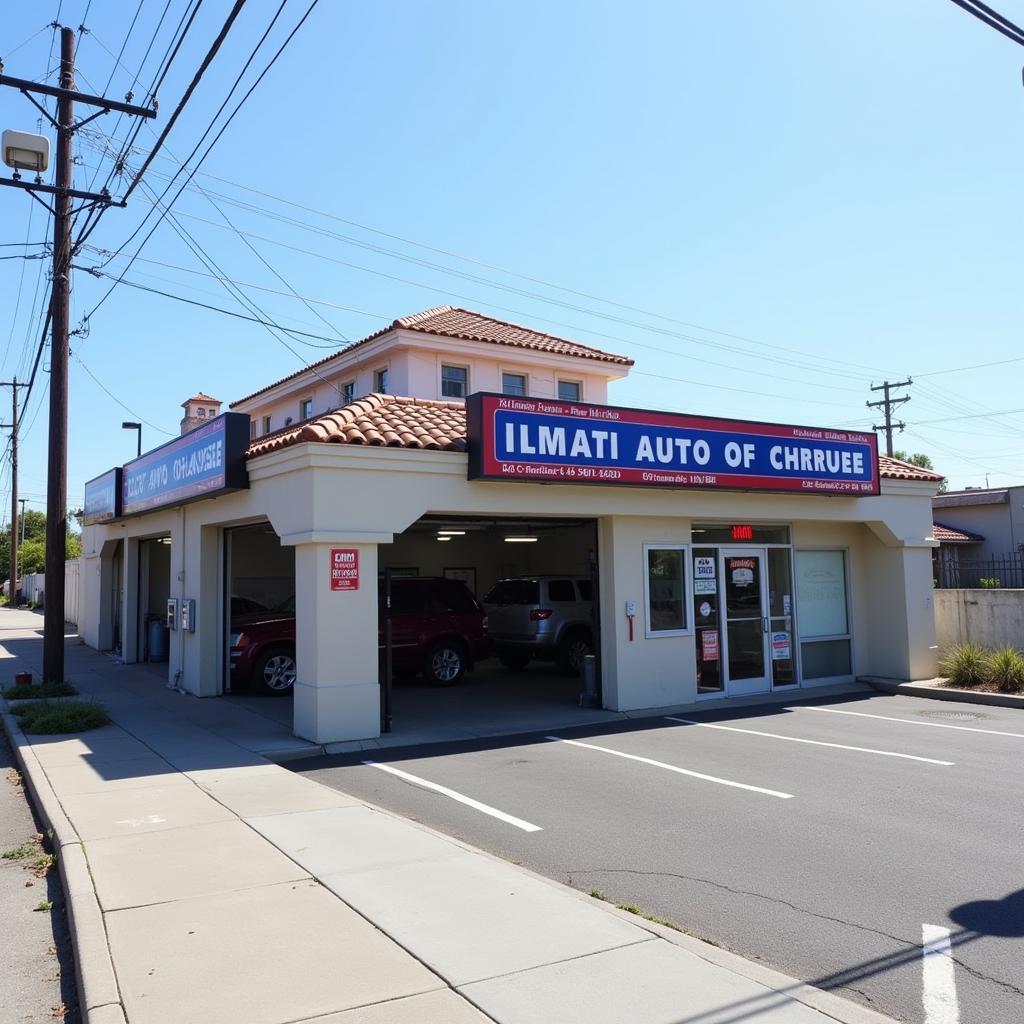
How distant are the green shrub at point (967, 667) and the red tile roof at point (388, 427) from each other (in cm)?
951

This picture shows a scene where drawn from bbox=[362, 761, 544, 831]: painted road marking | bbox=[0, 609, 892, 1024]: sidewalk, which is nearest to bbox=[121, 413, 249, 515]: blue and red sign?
bbox=[362, 761, 544, 831]: painted road marking

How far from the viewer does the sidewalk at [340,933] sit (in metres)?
3.92

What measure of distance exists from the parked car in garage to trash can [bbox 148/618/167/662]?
740 cm

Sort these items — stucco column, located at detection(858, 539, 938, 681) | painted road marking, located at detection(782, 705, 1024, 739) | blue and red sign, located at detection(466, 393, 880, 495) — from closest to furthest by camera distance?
painted road marking, located at detection(782, 705, 1024, 739) → blue and red sign, located at detection(466, 393, 880, 495) → stucco column, located at detection(858, 539, 938, 681)

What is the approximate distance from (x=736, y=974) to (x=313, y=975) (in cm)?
201

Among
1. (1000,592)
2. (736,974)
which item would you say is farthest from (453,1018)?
(1000,592)

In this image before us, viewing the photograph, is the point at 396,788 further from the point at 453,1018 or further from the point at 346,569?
the point at 453,1018

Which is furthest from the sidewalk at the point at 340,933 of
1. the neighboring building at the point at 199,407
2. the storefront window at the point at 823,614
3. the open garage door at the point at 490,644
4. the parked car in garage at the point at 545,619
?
the neighboring building at the point at 199,407

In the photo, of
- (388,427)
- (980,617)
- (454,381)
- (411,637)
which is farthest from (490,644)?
(980,617)

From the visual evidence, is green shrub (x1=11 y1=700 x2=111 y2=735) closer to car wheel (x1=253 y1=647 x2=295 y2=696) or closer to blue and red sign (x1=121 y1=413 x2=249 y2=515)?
car wheel (x1=253 y1=647 x2=295 y2=696)

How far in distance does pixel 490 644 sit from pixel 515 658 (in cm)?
134

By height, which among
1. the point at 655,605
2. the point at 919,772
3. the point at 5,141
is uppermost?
the point at 5,141

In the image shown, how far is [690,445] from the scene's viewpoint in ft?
43.7

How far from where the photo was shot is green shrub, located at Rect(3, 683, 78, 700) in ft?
46.0
